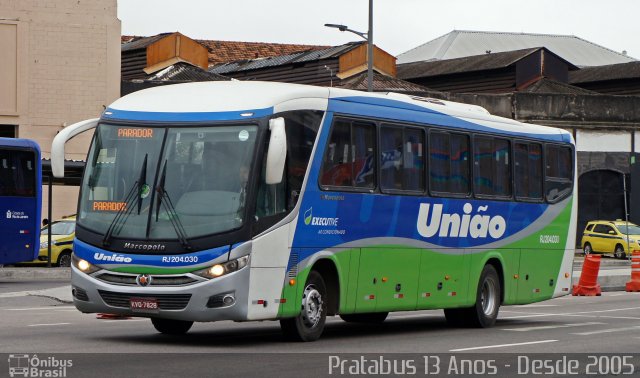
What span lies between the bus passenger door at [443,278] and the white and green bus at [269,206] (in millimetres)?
26

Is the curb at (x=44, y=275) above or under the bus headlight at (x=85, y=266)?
under

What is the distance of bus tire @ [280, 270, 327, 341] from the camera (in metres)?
16.4

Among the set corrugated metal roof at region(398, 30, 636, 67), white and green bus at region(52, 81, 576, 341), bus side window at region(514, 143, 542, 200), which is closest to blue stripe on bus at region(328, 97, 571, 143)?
white and green bus at region(52, 81, 576, 341)

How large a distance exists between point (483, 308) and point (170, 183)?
7.00 m

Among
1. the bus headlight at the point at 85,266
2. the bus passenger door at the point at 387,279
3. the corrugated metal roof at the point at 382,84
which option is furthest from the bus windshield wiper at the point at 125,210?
the corrugated metal roof at the point at 382,84

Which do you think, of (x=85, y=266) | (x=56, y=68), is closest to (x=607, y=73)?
(x=56, y=68)

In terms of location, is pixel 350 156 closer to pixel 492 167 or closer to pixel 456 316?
pixel 492 167

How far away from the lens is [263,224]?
15.6m

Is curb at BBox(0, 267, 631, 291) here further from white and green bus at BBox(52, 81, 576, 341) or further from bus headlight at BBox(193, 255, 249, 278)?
bus headlight at BBox(193, 255, 249, 278)

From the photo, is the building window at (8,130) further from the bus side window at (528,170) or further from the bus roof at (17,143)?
the bus side window at (528,170)

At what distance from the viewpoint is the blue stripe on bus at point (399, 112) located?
17422 mm

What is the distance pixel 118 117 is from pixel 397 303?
15.6 ft

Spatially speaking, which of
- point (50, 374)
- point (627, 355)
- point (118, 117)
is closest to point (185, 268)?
point (118, 117)

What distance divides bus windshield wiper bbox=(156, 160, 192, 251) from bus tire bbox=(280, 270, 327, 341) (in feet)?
5.98
